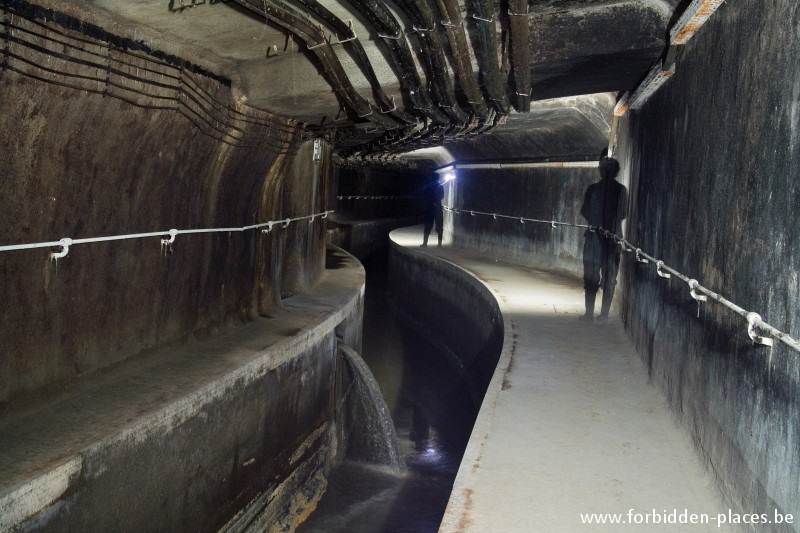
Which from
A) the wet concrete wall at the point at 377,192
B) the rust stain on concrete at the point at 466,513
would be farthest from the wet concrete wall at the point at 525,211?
the rust stain on concrete at the point at 466,513

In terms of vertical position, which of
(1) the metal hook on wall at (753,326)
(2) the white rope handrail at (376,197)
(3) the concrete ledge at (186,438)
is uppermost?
(2) the white rope handrail at (376,197)

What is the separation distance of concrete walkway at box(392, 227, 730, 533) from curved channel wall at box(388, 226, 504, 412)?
2.08 metres

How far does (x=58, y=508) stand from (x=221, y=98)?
13.0 ft

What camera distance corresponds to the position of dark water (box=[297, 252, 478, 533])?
8062mm

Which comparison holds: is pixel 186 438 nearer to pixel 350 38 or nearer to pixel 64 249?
pixel 64 249

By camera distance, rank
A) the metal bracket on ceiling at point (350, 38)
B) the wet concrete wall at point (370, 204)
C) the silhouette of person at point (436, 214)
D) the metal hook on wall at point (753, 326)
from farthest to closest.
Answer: the wet concrete wall at point (370, 204), the silhouette of person at point (436, 214), the metal bracket on ceiling at point (350, 38), the metal hook on wall at point (753, 326)

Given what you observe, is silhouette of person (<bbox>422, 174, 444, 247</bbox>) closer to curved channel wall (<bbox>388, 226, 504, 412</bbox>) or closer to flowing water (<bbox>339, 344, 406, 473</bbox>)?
curved channel wall (<bbox>388, 226, 504, 412</bbox>)

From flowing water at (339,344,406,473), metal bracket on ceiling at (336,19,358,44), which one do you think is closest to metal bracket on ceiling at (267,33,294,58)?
metal bracket on ceiling at (336,19,358,44)

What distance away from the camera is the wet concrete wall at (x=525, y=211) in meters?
14.7

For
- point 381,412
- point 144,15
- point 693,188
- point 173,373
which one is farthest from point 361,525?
point 144,15

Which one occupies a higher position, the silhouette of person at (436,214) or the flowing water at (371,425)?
the silhouette of person at (436,214)

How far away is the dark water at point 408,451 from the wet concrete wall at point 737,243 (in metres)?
3.26

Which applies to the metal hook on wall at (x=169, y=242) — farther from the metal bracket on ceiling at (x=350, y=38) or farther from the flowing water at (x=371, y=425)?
the flowing water at (x=371, y=425)

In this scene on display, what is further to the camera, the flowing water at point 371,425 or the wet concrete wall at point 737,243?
the flowing water at point 371,425
